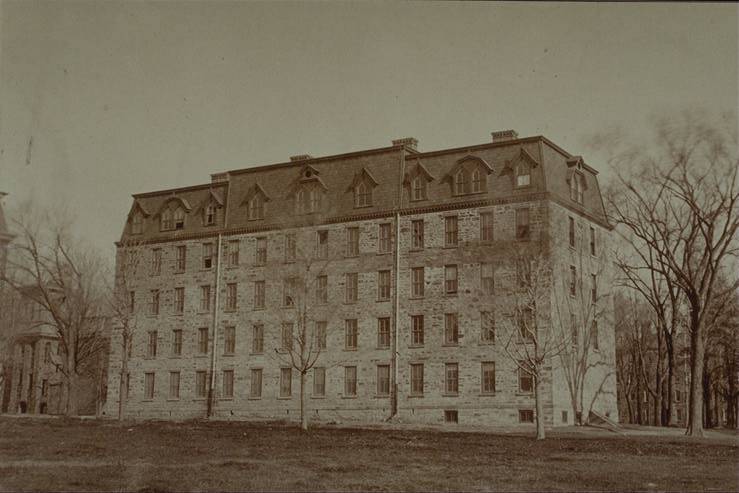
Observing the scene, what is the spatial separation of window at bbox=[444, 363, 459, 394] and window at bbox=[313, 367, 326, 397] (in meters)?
6.63

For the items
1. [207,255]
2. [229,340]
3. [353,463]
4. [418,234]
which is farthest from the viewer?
[207,255]

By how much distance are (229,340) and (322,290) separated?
671 centimetres

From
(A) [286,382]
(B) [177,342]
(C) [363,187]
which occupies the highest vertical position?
(C) [363,187]

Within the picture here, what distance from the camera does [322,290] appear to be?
44188 millimetres

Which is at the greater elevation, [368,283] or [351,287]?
[368,283]

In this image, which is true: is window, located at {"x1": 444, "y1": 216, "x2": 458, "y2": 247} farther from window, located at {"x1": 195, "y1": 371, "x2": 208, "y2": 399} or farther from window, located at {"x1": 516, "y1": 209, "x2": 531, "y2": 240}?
window, located at {"x1": 195, "y1": 371, "x2": 208, "y2": 399}

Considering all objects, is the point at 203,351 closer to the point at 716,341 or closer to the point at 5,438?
the point at 5,438

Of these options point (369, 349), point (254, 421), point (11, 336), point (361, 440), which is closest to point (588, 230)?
point (369, 349)

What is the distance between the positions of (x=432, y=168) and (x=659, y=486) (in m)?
28.2

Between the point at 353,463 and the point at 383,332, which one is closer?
the point at 353,463

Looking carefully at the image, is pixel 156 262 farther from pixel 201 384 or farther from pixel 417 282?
pixel 417 282

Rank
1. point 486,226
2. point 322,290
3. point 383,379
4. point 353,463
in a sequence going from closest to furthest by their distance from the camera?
point 353,463 < point 486,226 < point 383,379 < point 322,290

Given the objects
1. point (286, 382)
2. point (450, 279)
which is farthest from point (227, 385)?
point (450, 279)

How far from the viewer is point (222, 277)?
4800 centimetres
